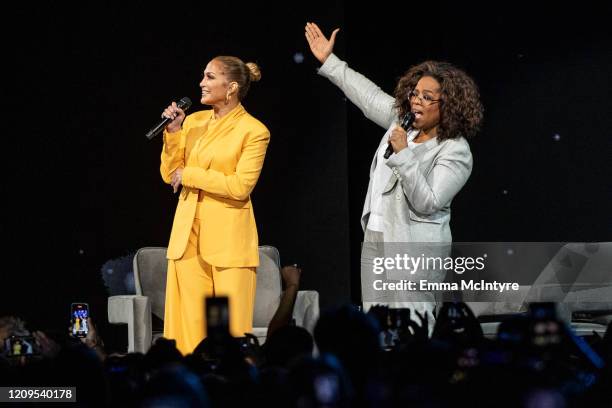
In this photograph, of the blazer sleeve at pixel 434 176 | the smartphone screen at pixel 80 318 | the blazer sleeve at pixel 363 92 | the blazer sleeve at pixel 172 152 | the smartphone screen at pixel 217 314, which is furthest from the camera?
the smartphone screen at pixel 80 318

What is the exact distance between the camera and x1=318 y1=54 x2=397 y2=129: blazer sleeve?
3.46 m

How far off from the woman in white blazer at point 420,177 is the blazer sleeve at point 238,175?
545 mm

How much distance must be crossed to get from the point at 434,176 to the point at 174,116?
3.51 feet

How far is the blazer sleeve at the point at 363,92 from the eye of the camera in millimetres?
3459

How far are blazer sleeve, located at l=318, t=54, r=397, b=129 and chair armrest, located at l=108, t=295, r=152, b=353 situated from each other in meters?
1.73

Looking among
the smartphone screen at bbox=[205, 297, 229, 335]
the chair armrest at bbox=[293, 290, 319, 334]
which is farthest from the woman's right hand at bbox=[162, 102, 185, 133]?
the smartphone screen at bbox=[205, 297, 229, 335]

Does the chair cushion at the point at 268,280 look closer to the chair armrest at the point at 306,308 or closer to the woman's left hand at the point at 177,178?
the chair armrest at the point at 306,308

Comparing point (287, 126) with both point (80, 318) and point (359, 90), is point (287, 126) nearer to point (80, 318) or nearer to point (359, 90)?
point (80, 318)

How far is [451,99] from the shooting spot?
3.21 metres

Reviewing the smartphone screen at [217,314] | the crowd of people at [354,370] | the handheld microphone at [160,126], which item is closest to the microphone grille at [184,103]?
the handheld microphone at [160,126]

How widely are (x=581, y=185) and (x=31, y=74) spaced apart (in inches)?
124

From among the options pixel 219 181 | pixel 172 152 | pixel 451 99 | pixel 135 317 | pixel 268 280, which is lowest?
pixel 135 317

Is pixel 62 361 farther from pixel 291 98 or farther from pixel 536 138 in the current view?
pixel 536 138

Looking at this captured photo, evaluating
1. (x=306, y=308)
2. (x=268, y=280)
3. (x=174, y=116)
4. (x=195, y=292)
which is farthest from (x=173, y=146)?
(x=268, y=280)
